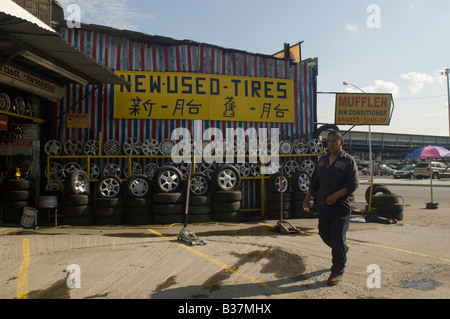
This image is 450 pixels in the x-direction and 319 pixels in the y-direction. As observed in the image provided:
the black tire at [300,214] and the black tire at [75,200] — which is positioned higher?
the black tire at [75,200]

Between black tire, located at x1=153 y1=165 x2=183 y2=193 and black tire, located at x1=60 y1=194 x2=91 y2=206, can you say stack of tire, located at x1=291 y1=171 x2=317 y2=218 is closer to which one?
black tire, located at x1=153 y1=165 x2=183 y2=193

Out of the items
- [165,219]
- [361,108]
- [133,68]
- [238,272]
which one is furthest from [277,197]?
[133,68]

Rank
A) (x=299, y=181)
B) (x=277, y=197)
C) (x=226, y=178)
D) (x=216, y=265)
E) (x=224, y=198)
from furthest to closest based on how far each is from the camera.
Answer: (x=299, y=181) → (x=277, y=197) → (x=226, y=178) → (x=224, y=198) → (x=216, y=265)

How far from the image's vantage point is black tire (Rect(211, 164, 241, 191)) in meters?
10.2

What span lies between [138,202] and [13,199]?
3.35m

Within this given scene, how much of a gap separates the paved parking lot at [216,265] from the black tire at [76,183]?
1.15m

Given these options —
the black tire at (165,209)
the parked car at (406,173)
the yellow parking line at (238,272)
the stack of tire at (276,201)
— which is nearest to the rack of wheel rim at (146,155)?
the stack of tire at (276,201)

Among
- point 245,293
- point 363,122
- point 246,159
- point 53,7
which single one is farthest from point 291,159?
point 53,7

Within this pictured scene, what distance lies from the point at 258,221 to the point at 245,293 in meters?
6.12

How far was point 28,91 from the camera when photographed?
9.62 meters

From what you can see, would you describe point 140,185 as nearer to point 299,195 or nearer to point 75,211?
point 75,211

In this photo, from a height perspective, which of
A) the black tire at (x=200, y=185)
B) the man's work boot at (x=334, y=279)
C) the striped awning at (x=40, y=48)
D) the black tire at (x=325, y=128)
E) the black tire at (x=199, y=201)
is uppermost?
the striped awning at (x=40, y=48)

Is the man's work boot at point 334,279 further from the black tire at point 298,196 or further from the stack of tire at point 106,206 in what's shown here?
the stack of tire at point 106,206

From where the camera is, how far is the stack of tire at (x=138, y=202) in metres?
9.45
